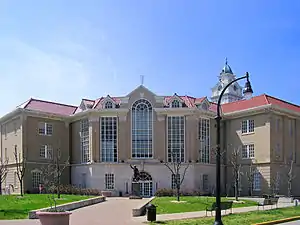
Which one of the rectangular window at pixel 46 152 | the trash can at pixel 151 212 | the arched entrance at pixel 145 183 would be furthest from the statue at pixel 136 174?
the trash can at pixel 151 212

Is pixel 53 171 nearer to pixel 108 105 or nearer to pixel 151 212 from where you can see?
pixel 108 105

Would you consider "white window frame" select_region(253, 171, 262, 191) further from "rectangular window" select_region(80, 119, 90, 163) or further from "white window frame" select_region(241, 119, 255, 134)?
"rectangular window" select_region(80, 119, 90, 163)

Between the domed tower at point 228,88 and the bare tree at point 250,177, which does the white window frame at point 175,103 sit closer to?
the bare tree at point 250,177

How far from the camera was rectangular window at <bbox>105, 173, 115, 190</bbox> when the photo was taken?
4996 centimetres

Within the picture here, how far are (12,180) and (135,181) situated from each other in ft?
52.4

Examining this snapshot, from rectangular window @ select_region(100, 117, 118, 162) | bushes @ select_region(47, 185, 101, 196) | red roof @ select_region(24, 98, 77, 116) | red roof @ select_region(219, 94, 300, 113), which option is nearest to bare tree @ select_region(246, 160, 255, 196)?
red roof @ select_region(219, 94, 300, 113)

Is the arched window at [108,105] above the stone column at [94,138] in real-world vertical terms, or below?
above

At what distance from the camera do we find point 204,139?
5222cm

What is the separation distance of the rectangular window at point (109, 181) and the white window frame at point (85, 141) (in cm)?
327

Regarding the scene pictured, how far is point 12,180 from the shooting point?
54.5 metres

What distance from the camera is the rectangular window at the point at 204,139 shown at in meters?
51.5

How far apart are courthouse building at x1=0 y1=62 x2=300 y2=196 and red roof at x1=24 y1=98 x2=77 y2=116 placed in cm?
40

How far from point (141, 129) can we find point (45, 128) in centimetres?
1213

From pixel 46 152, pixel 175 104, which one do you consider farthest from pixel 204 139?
Answer: pixel 46 152
